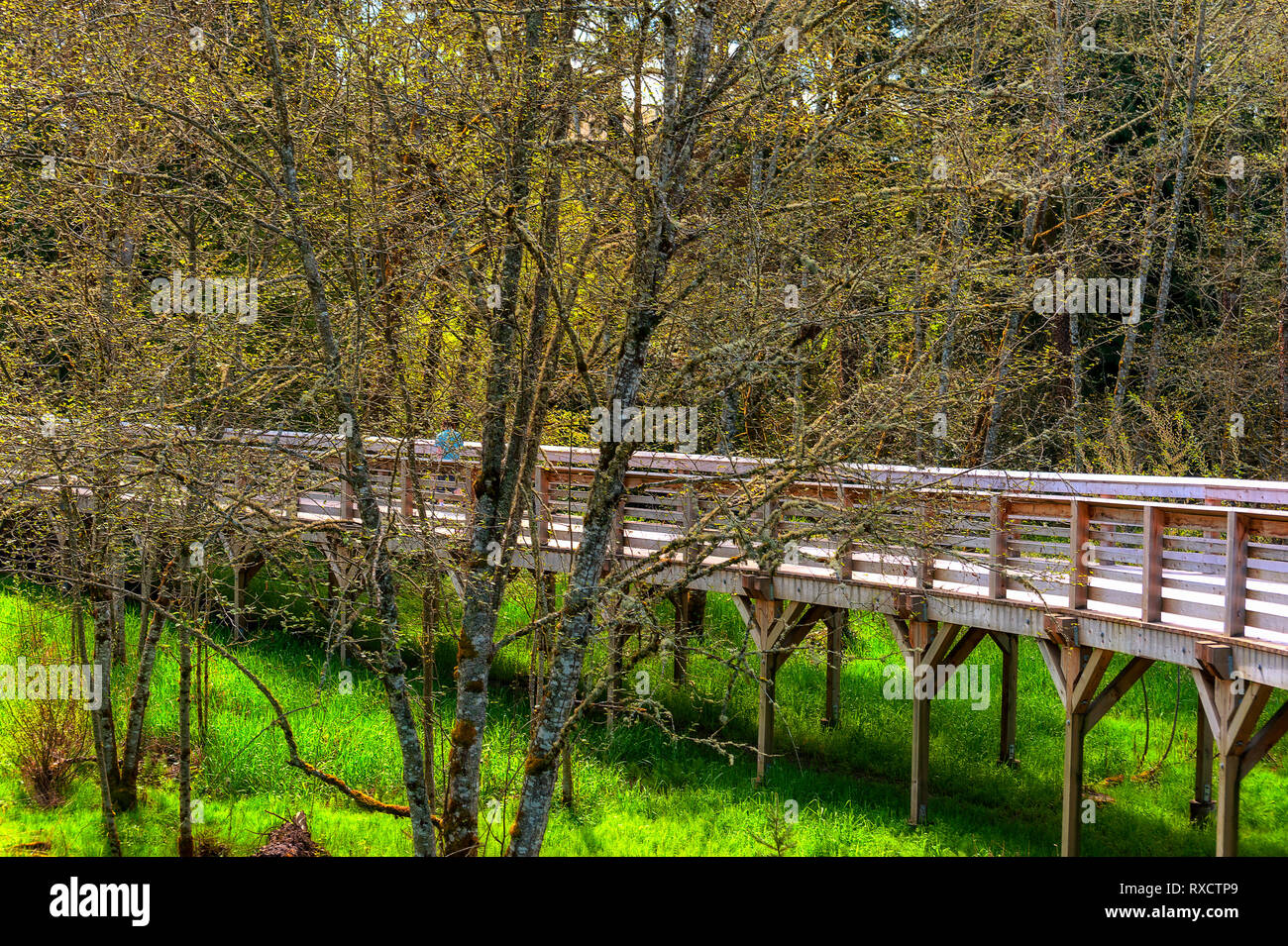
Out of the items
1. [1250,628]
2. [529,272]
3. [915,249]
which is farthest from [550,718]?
[1250,628]

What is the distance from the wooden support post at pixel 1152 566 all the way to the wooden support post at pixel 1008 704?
4.68 metres

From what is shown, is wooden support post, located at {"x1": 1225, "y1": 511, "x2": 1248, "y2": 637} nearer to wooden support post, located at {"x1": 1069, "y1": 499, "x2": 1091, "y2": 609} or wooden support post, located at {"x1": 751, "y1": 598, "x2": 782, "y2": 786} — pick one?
wooden support post, located at {"x1": 1069, "y1": 499, "x2": 1091, "y2": 609}

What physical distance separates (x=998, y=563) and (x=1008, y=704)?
3.96 meters

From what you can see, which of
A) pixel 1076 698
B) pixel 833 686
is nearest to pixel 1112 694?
pixel 1076 698

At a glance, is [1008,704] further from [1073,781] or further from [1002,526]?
[1002,526]

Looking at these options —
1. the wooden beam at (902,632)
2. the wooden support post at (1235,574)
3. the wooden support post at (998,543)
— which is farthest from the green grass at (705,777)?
the wooden support post at (1235,574)

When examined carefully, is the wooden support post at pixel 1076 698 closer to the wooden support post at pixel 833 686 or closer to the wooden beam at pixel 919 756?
the wooden beam at pixel 919 756

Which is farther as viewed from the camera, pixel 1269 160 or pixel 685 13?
Result: pixel 1269 160

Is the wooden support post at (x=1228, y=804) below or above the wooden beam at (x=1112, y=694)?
below

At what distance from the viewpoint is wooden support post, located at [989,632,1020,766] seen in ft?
46.8

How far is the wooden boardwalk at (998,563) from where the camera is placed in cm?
731

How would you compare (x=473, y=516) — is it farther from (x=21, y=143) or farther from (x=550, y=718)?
(x=21, y=143)
